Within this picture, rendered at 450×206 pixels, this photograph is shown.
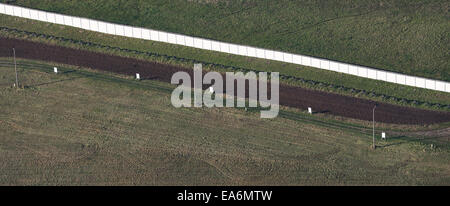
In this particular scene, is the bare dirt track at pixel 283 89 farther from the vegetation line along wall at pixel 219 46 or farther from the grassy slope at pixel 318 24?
the grassy slope at pixel 318 24

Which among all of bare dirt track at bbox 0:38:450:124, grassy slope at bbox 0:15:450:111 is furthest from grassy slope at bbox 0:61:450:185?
grassy slope at bbox 0:15:450:111

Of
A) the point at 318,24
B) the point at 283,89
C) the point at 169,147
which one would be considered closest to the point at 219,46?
the point at 283,89

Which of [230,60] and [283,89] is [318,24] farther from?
[283,89]

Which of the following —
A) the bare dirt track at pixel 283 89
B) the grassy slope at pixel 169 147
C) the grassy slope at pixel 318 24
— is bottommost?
the grassy slope at pixel 169 147

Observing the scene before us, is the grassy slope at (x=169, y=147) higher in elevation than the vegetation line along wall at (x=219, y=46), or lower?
lower

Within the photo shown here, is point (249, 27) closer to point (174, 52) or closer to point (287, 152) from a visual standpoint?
point (174, 52)

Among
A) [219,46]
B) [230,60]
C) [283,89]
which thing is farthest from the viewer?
[219,46]

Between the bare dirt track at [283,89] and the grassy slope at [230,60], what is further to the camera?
the grassy slope at [230,60]

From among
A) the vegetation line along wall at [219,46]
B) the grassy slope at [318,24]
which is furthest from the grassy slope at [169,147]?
the grassy slope at [318,24]
